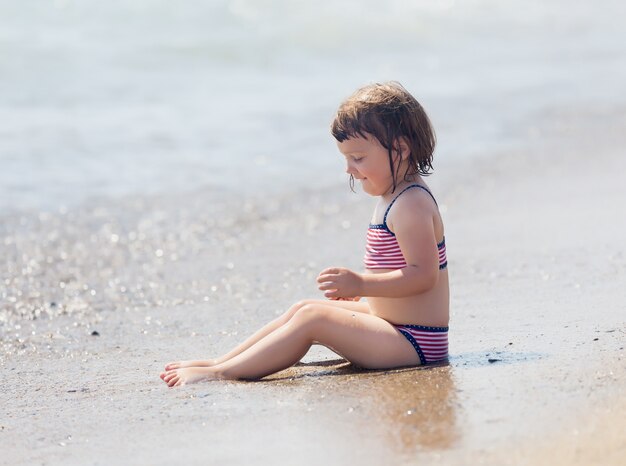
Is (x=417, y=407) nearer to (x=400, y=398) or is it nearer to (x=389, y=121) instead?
(x=400, y=398)

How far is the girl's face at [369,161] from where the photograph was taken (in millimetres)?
3492

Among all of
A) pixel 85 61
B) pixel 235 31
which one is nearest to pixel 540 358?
pixel 85 61

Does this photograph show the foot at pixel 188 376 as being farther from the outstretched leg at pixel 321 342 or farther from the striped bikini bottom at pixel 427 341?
the striped bikini bottom at pixel 427 341

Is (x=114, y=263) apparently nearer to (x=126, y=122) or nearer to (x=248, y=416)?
(x=248, y=416)

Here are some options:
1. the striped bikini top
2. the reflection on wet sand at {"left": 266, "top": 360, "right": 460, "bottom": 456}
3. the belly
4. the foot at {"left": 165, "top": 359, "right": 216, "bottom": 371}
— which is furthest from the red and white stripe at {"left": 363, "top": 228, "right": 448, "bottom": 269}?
the foot at {"left": 165, "top": 359, "right": 216, "bottom": 371}

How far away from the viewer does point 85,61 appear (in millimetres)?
13125

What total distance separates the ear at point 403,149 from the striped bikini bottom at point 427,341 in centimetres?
60

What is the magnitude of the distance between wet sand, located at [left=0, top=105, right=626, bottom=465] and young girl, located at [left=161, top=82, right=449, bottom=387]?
107 mm

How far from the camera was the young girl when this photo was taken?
11.0ft

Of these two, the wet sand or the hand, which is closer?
the wet sand

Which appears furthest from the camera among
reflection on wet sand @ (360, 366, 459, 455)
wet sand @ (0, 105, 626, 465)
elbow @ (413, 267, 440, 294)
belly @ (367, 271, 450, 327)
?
belly @ (367, 271, 450, 327)

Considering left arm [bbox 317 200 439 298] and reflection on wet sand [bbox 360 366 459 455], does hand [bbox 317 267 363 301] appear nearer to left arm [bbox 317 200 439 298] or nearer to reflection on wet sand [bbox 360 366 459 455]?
left arm [bbox 317 200 439 298]

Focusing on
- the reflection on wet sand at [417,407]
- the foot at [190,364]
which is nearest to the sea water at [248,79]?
the foot at [190,364]

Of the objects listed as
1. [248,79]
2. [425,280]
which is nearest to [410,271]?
[425,280]
